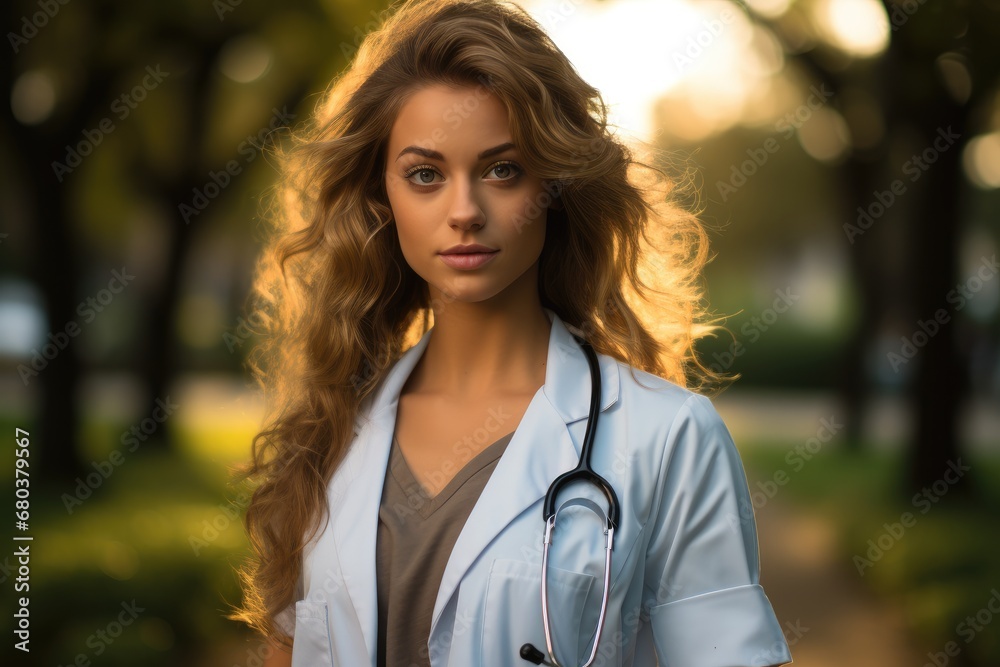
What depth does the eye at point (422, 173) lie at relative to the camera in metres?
2.65

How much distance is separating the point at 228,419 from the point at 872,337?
1172 centimetres

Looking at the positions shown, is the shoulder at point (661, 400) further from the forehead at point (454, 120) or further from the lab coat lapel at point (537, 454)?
the forehead at point (454, 120)

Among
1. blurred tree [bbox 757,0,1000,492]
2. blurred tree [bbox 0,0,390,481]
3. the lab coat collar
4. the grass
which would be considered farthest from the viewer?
blurred tree [bbox 0,0,390,481]

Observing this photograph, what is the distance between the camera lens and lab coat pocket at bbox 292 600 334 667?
8.66ft

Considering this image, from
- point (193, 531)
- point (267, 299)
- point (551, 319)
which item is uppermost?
point (267, 299)

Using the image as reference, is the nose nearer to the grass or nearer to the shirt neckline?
the shirt neckline

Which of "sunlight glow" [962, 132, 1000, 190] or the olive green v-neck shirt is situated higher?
"sunlight glow" [962, 132, 1000, 190]

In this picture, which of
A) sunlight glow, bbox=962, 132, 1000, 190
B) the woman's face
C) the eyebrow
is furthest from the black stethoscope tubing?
sunlight glow, bbox=962, 132, 1000, 190

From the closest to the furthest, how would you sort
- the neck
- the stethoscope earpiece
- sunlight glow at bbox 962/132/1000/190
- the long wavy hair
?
the stethoscope earpiece → the long wavy hair → the neck → sunlight glow at bbox 962/132/1000/190

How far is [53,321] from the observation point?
372 inches

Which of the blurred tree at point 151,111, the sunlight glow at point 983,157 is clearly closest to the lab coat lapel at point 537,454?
the blurred tree at point 151,111

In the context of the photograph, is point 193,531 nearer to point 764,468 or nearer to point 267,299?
point 267,299

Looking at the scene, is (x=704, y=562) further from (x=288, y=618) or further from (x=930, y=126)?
(x=930, y=126)

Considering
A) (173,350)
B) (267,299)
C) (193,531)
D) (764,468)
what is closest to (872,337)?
(764,468)
